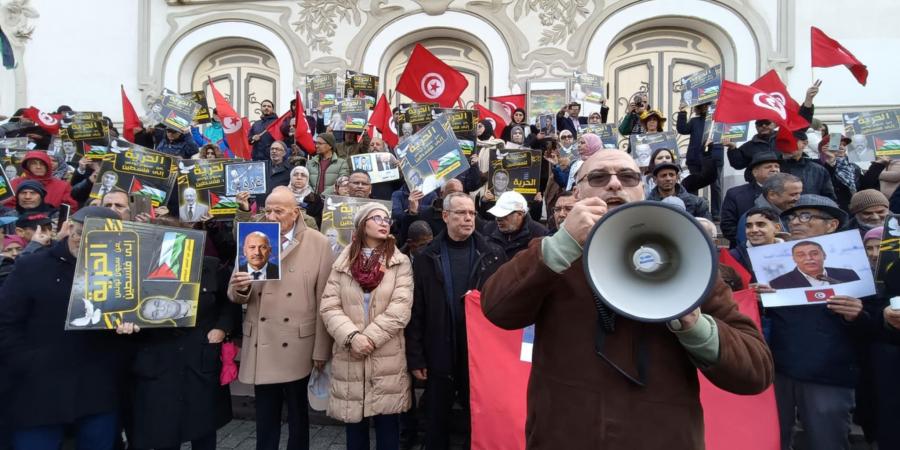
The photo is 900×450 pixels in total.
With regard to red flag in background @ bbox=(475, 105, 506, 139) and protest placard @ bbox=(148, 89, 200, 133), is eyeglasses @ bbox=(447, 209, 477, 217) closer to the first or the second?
protest placard @ bbox=(148, 89, 200, 133)

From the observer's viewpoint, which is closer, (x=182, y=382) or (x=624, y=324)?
(x=624, y=324)

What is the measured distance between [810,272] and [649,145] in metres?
3.87

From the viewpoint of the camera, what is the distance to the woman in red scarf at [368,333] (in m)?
3.76

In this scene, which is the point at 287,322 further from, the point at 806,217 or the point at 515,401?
the point at 806,217

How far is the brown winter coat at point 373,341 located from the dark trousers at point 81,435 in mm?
1314

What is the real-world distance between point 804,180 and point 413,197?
4.06 metres

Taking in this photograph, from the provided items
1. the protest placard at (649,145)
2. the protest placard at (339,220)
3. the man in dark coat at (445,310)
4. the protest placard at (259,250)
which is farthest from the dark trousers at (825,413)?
the protest placard at (649,145)

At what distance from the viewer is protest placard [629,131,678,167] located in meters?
6.87

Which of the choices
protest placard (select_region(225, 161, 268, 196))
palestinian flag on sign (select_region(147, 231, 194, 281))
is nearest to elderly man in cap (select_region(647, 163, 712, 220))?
protest placard (select_region(225, 161, 268, 196))

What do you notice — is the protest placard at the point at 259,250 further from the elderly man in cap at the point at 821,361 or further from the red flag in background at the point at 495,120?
the red flag in background at the point at 495,120

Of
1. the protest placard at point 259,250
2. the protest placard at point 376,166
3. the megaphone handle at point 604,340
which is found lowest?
the megaphone handle at point 604,340

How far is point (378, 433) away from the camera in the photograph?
3.91 meters

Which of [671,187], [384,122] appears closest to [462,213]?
[671,187]

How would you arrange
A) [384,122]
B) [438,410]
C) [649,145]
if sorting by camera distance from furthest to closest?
[384,122] → [649,145] → [438,410]
